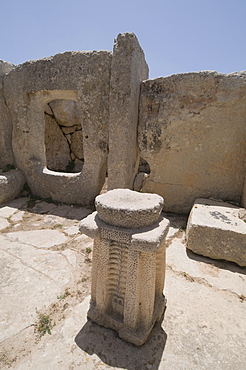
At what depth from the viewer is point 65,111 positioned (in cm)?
648

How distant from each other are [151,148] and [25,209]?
9.27 ft

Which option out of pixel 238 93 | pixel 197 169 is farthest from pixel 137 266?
pixel 238 93

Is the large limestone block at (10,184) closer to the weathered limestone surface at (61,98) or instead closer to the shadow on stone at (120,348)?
the weathered limestone surface at (61,98)

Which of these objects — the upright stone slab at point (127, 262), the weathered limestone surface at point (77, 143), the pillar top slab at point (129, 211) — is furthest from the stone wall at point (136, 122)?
the weathered limestone surface at point (77, 143)

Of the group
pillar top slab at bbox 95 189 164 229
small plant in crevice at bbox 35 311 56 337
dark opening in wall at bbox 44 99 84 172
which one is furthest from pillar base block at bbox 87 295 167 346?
dark opening in wall at bbox 44 99 84 172

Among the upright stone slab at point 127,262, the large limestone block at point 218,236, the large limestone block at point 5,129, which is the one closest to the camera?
the upright stone slab at point 127,262

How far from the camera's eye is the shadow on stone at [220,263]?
2.44 meters

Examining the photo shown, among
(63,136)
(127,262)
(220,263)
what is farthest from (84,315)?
(63,136)

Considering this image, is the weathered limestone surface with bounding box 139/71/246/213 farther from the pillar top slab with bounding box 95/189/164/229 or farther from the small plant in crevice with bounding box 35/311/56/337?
the small plant in crevice with bounding box 35/311/56/337

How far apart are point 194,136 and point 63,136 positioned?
4891 mm

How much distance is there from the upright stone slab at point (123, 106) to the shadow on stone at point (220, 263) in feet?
5.61

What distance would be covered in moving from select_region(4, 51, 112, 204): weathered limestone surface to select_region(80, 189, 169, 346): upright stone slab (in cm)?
242

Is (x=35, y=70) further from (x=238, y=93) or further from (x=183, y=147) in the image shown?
(x=238, y=93)

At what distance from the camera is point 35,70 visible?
159 inches
